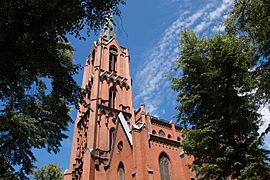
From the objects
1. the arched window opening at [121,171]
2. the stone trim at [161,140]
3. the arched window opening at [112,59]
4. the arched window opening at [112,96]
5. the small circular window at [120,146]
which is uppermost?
the arched window opening at [112,59]

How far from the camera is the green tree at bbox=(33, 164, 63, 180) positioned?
100 feet

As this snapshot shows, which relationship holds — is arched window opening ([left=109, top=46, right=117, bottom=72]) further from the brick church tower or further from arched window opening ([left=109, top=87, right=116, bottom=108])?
arched window opening ([left=109, top=87, right=116, bottom=108])

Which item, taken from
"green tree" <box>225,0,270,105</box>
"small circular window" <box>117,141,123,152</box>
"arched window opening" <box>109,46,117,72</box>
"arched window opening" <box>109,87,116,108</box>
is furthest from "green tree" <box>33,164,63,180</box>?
"green tree" <box>225,0,270,105</box>

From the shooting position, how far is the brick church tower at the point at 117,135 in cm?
1970

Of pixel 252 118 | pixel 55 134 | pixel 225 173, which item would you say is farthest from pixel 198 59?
pixel 55 134

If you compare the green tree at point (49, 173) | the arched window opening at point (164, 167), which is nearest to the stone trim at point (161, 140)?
the arched window opening at point (164, 167)

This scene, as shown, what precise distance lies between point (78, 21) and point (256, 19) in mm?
6157

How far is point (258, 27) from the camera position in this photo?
8.68 m

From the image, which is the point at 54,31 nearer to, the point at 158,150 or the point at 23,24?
the point at 23,24

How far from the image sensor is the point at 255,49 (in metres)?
9.26

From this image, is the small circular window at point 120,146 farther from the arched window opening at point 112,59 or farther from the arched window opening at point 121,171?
the arched window opening at point 112,59

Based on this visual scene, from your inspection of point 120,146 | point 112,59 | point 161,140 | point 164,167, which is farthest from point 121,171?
point 112,59

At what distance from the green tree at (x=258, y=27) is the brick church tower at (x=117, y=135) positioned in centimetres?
487

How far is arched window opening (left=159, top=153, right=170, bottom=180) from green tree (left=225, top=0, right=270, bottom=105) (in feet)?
39.2
